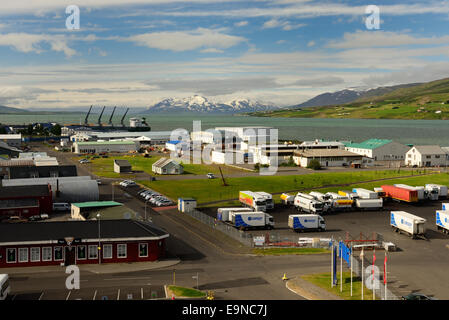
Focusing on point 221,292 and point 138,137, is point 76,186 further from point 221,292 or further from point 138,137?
point 138,137

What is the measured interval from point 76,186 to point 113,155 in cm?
5617

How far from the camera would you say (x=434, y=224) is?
40.3 m

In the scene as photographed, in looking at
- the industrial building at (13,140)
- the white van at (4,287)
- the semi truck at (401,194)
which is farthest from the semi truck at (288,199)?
the industrial building at (13,140)

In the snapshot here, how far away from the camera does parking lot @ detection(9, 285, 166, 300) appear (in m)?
22.5

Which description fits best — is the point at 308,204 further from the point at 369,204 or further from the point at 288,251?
the point at 288,251

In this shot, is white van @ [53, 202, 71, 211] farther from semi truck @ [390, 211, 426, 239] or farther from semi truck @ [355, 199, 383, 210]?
semi truck @ [390, 211, 426, 239]

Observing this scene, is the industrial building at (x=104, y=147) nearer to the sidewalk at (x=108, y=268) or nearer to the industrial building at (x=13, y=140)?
the industrial building at (x=13, y=140)

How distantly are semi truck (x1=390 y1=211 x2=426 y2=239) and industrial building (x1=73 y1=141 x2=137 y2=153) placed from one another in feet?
268

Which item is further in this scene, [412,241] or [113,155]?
[113,155]

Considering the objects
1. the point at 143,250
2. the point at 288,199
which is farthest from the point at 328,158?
the point at 143,250

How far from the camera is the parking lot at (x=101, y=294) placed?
73.8 ft

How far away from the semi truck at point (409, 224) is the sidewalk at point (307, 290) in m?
14.0

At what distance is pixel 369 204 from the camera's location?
4603 centimetres
